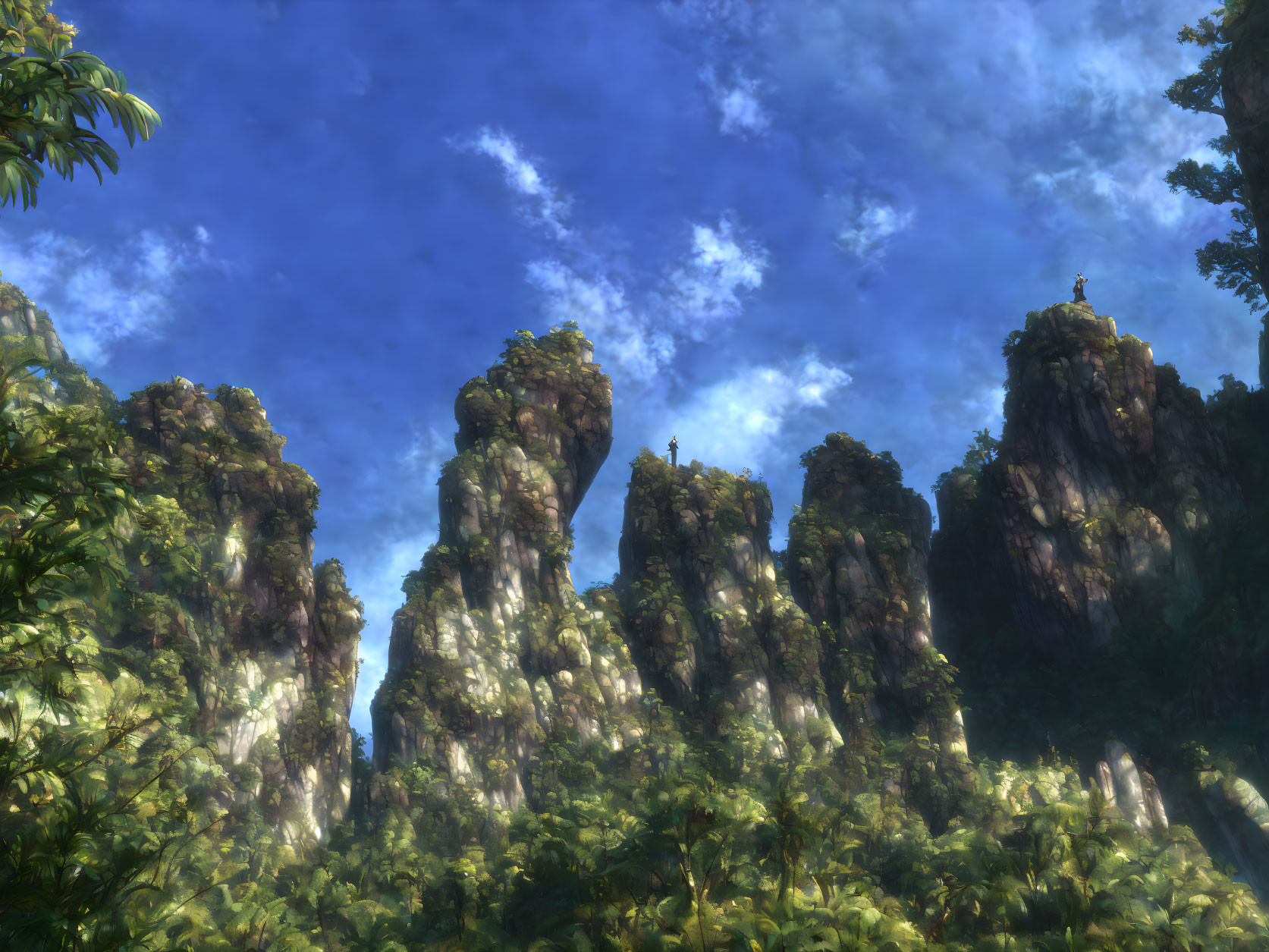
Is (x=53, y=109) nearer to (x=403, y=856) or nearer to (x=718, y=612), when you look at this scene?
(x=403, y=856)

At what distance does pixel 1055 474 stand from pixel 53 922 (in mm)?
53144

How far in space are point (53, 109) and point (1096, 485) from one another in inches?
2096

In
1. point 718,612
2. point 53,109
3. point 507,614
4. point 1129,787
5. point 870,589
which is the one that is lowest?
point 1129,787

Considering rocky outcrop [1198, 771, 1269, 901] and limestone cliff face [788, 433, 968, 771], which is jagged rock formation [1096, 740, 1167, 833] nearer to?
rocky outcrop [1198, 771, 1269, 901]

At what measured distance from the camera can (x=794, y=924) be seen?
13.8 meters

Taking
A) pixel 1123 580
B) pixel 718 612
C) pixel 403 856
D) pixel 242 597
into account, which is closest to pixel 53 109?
pixel 403 856

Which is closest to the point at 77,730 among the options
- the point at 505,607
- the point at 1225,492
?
the point at 505,607

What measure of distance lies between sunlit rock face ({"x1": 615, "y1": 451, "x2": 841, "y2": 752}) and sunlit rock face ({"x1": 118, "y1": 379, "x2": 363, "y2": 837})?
1881cm

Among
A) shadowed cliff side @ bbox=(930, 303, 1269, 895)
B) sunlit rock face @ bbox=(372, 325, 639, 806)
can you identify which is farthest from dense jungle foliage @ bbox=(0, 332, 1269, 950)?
shadowed cliff side @ bbox=(930, 303, 1269, 895)

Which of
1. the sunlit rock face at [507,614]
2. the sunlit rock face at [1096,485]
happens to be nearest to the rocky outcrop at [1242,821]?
the sunlit rock face at [1096,485]

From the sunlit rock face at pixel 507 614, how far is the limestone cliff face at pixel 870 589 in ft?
44.4

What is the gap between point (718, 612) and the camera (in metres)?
49.0

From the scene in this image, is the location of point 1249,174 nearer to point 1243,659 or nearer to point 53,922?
point 1243,659

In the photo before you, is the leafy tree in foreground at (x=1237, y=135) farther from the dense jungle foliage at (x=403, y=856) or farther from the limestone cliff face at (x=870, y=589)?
the dense jungle foliage at (x=403, y=856)
